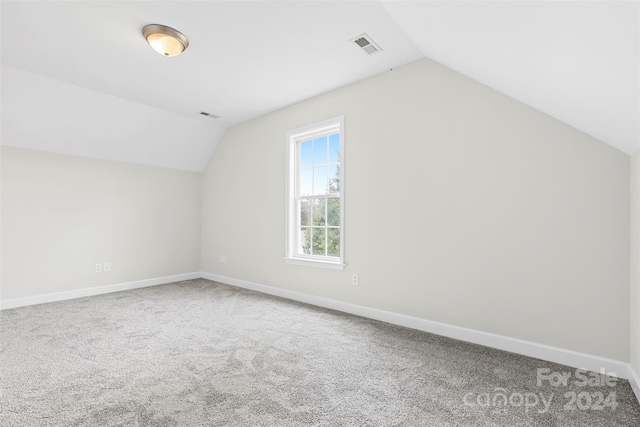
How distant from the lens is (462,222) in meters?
2.68

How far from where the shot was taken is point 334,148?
384 cm

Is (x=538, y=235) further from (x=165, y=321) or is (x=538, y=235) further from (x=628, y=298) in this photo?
(x=165, y=321)

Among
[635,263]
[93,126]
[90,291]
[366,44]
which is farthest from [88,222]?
[635,263]

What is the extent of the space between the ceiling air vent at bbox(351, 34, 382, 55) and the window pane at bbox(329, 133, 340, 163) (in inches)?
45.2

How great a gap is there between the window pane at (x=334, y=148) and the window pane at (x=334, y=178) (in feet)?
0.30

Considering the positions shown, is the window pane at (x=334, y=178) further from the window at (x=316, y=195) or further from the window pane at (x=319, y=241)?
the window pane at (x=319, y=241)

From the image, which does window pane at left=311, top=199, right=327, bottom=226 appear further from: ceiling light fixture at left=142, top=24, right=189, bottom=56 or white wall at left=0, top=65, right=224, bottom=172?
white wall at left=0, top=65, right=224, bottom=172

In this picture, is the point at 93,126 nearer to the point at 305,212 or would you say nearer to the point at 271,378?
the point at 305,212

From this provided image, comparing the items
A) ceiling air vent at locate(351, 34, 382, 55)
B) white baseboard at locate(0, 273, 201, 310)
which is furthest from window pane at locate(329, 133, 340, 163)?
white baseboard at locate(0, 273, 201, 310)

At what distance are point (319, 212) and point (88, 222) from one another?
3.32 m

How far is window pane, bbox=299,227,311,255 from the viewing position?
13.4ft

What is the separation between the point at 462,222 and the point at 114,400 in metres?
2.86

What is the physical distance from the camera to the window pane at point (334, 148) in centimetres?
380

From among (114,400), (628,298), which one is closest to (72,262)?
(114,400)
